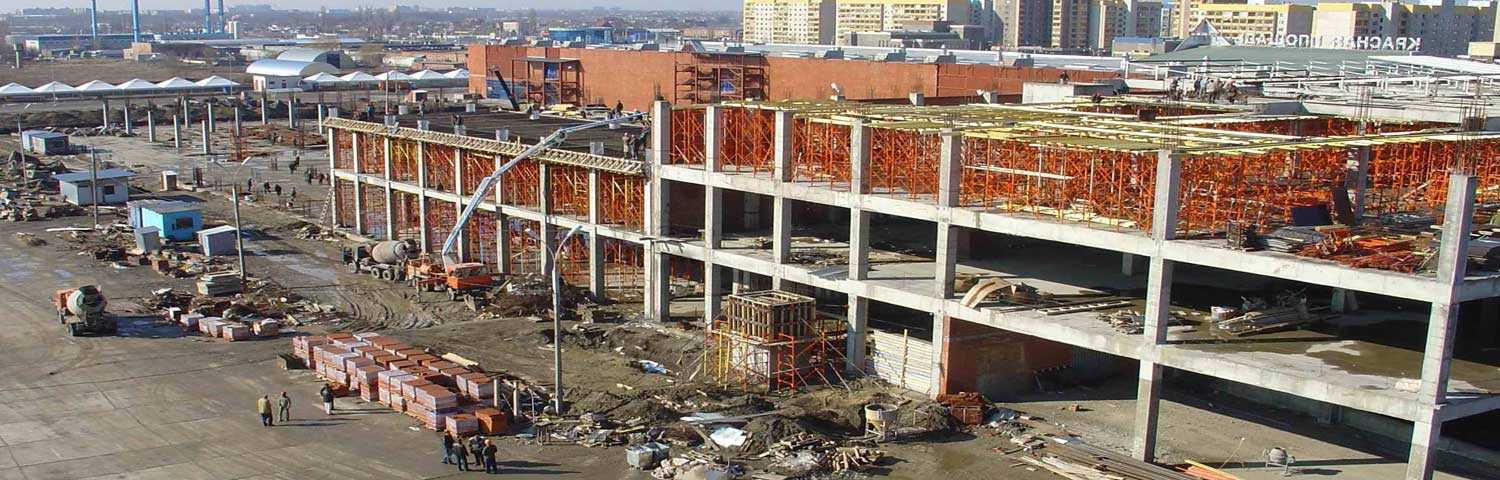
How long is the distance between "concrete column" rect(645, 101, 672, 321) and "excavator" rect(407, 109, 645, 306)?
538cm

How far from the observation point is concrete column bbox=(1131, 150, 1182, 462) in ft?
93.2

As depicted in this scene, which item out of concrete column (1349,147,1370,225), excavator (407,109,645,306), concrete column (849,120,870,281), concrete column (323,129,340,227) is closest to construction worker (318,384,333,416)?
excavator (407,109,645,306)

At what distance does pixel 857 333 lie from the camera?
3569 cm

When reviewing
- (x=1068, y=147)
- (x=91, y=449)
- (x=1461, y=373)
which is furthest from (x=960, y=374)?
(x=91, y=449)

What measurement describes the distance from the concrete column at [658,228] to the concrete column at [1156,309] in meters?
17.6

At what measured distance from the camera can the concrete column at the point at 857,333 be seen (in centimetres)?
3559

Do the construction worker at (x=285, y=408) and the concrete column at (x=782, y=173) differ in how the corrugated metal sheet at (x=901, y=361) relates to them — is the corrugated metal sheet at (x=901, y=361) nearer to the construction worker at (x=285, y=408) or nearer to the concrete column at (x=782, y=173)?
the concrete column at (x=782, y=173)

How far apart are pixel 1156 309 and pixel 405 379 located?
59.4 ft

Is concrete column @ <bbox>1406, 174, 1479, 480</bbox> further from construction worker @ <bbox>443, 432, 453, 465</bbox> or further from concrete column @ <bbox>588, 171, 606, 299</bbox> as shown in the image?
concrete column @ <bbox>588, 171, 606, 299</bbox>

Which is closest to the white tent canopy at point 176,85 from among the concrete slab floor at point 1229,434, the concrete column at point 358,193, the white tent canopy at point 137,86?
the white tent canopy at point 137,86

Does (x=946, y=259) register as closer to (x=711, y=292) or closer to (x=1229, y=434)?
(x=1229, y=434)

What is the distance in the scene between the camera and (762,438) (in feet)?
95.2

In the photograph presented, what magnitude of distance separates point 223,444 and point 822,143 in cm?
1862

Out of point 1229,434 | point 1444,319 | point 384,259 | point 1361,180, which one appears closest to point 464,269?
point 384,259
